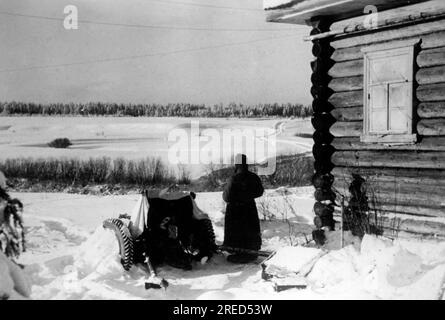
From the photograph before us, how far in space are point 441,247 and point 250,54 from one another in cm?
1905

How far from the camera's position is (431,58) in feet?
22.8

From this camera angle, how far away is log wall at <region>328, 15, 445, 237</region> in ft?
22.9

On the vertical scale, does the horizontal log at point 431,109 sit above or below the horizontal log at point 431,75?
below

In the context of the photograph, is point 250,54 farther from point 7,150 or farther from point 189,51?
point 7,150

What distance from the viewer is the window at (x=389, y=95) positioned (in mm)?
7242

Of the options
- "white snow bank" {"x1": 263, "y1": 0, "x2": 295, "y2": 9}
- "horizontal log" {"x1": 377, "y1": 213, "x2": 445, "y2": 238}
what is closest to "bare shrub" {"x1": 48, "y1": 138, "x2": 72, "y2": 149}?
"white snow bank" {"x1": 263, "y1": 0, "x2": 295, "y2": 9}

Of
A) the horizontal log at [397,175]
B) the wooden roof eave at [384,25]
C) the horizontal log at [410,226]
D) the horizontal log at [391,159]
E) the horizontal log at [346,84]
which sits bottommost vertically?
the horizontal log at [410,226]

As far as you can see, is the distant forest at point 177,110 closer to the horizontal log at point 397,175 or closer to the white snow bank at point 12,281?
the horizontal log at point 397,175

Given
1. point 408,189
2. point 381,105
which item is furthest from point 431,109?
point 408,189

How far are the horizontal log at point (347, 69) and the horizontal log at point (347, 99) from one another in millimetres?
297

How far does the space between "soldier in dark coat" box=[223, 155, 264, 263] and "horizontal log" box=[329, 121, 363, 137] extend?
1.54m

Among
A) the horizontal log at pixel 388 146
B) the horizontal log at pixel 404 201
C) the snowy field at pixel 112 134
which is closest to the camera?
the horizontal log at pixel 388 146
